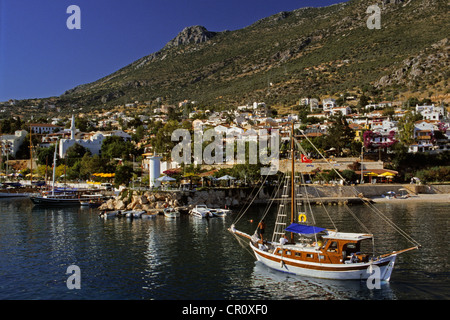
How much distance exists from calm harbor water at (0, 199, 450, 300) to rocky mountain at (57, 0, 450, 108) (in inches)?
3331

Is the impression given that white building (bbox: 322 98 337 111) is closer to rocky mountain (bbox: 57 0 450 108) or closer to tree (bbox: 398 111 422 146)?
rocky mountain (bbox: 57 0 450 108)

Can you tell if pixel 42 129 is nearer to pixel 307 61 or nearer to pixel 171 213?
pixel 171 213

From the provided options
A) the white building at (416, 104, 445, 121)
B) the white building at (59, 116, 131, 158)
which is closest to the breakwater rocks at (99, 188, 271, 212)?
the white building at (59, 116, 131, 158)

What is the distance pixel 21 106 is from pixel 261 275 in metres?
193

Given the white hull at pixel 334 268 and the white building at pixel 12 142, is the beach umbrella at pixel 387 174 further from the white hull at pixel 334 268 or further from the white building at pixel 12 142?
the white building at pixel 12 142

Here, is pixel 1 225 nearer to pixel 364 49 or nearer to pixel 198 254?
pixel 198 254

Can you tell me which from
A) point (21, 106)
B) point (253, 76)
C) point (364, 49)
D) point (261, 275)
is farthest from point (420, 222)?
point (21, 106)

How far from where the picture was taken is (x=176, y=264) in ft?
73.9

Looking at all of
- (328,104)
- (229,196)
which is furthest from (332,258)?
(328,104)

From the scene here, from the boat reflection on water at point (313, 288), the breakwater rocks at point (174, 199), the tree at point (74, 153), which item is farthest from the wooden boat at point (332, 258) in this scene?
the tree at point (74, 153)

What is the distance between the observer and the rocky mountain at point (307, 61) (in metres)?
111

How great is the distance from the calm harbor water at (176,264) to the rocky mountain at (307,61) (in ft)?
278

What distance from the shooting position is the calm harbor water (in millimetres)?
17828

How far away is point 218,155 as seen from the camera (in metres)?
67.3
